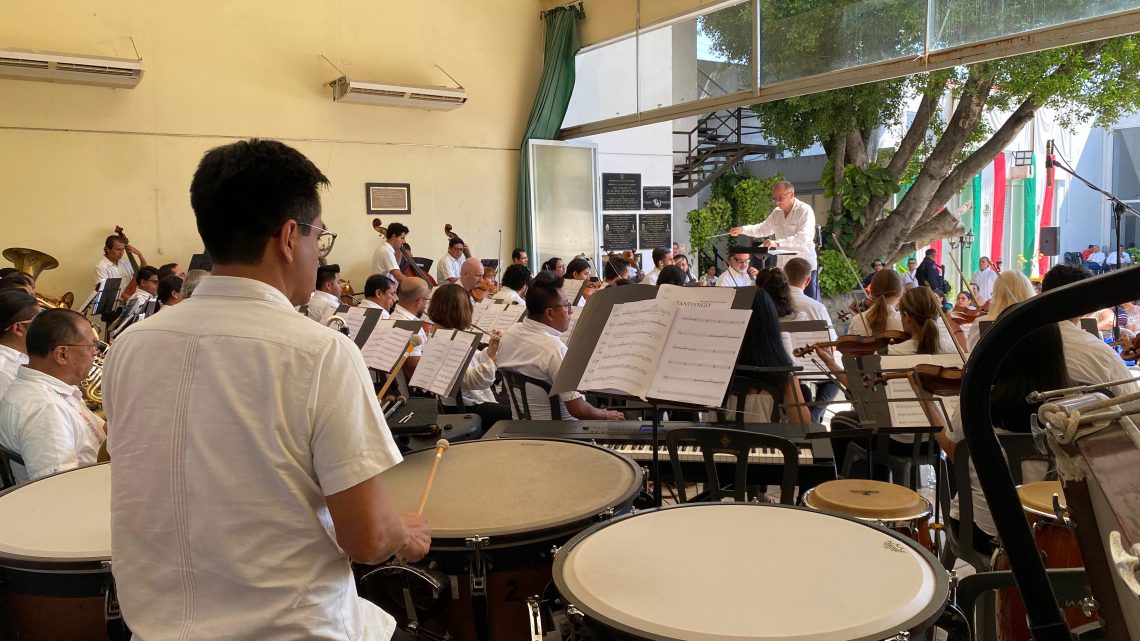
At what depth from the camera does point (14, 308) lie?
3.49m

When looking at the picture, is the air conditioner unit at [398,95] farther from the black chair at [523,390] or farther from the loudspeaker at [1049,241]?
the loudspeaker at [1049,241]

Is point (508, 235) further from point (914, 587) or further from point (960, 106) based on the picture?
point (914, 587)

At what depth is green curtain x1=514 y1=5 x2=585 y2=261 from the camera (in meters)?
10.8

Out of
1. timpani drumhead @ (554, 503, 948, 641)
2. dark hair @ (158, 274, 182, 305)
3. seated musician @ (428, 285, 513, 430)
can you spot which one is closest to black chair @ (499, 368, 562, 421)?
seated musician @ (428, 285, 513, 430)

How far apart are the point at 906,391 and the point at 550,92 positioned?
28.6 feet

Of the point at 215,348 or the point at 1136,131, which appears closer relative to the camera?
the point at 215,348

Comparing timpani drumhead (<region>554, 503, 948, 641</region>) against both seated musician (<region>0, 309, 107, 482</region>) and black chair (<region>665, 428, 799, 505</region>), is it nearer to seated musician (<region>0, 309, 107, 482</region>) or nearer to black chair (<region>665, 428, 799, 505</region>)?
black chair (<region>665, 428, 799, 505</region>)

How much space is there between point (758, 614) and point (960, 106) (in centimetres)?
1035

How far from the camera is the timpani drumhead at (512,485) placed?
197cm

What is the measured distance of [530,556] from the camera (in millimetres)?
1922

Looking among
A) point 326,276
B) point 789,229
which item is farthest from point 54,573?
point 789,229

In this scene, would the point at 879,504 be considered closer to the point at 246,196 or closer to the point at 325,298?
the point at 246,196

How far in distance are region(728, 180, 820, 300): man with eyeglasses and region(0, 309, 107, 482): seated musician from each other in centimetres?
623

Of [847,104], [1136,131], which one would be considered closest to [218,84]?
[847,104]
